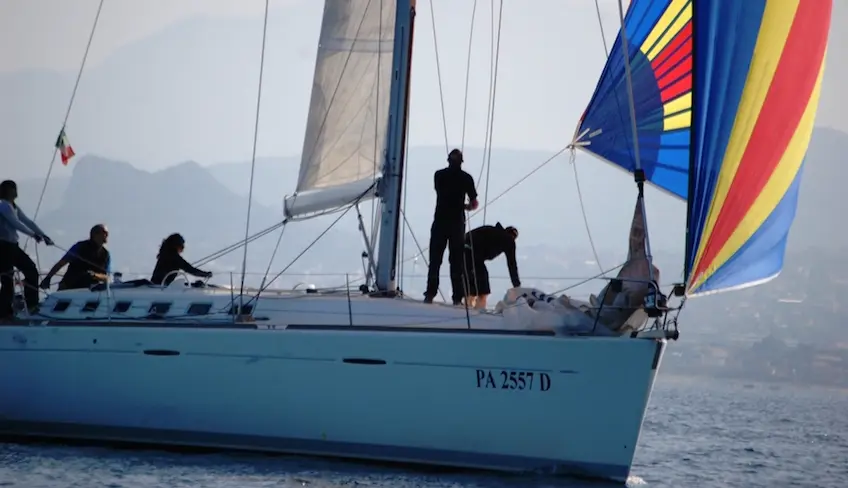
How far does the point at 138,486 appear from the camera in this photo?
13.1 metres

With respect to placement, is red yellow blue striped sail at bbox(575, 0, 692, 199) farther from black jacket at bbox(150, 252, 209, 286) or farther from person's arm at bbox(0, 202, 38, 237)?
person's arm at bbox(0, 202, 38, 237)

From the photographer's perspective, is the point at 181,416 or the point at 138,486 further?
the point at 181,416

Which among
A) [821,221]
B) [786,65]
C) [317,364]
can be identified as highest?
[821,221]

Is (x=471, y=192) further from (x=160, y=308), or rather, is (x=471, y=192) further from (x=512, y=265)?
(x=160, y=308)

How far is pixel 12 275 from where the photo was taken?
1590 centimetres

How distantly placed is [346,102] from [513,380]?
4.39 metres

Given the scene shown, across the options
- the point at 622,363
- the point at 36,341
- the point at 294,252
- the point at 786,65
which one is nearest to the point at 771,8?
the point at 786,65

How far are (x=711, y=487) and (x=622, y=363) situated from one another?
2.74 meters

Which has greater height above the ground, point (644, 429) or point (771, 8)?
point (771, 8)

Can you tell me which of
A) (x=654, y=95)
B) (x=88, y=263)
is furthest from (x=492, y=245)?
(x=88, y=263)

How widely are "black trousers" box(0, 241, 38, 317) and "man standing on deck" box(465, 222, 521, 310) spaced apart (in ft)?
15.1

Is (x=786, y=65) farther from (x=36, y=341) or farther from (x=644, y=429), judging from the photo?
(x=644, y=429)

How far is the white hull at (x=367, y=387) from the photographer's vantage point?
13242 mm

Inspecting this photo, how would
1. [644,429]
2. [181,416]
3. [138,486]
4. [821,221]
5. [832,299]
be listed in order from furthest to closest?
1. [821,221]
2. [832,299]
3. [644,429]
4. [181,416]
5. [138,486]
